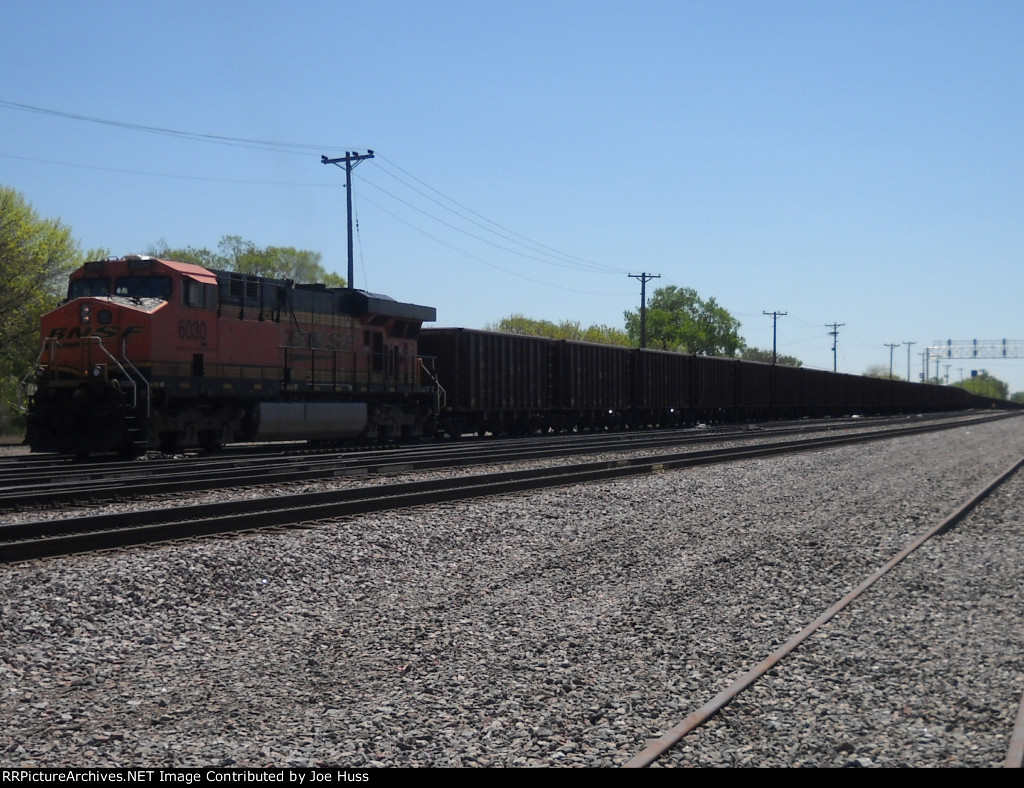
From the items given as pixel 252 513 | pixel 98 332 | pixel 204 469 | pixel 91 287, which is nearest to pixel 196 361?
pixel 98 332

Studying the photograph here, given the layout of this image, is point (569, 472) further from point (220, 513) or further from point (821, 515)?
point (220, 513)

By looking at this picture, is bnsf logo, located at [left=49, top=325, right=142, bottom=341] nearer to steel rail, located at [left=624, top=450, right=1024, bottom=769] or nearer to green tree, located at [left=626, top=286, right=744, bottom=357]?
steel rail, located at [left=624, top=450, right=1024, bottom=769]

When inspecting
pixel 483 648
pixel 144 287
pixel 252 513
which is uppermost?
pixel 144 287

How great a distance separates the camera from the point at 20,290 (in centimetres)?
3428

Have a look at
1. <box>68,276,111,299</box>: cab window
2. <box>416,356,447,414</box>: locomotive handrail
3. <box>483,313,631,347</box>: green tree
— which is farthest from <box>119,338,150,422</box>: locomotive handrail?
<box>483,313,631,347</box>: green tree

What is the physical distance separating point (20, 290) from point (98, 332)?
2064cm

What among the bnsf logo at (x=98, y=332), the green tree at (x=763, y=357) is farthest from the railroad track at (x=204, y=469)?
the green tree at (x=763, y=357)

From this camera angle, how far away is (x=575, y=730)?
165 inches

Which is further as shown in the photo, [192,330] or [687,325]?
[687,325]

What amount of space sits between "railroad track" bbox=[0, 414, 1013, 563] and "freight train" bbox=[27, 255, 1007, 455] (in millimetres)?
6072

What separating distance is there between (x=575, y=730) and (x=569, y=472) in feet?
37.0

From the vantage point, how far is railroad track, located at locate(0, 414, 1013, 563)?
7.60m

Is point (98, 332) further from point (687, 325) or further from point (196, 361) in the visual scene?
point (687, 325)

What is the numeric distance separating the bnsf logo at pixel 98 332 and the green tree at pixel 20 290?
1826 cm
